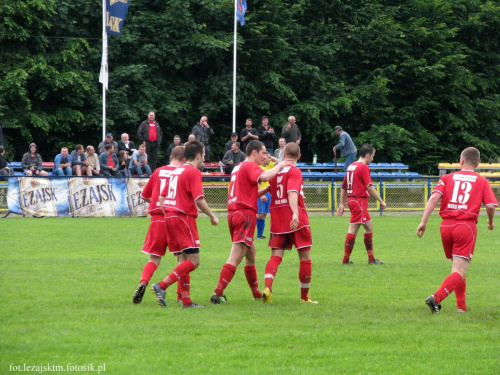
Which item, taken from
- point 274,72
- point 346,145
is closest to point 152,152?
point 346,145

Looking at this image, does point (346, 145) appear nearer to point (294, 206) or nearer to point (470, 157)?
point (294, 206)

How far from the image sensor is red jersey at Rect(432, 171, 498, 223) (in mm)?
9023

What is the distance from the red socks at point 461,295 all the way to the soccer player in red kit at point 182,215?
2840mm

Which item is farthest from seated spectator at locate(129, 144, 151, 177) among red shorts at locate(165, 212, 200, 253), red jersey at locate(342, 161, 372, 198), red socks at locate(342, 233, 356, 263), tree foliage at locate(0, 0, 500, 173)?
red shorts at locate(165, 212, 200, 253)

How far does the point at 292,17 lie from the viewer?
41094 millimetres

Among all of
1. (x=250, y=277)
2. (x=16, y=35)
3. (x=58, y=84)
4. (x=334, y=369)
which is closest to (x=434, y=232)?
(x=250, y=277)

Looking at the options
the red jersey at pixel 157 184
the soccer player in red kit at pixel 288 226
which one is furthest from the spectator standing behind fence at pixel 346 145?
the red jersey at pixel 157 184

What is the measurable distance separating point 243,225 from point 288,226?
574 mm

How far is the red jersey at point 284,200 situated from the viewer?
977 cm

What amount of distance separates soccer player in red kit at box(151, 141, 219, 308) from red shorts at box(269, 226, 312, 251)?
3.39 feet

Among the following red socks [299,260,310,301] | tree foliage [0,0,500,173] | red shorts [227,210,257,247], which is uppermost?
tree foliage [0,0,500,173]

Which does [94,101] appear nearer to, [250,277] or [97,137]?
[97,137]

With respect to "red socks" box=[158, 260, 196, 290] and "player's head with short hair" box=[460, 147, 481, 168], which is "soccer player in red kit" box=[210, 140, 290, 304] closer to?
"red socks" box=[158, 260, 196, 290]

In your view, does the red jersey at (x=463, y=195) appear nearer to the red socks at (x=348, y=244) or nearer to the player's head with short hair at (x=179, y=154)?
the player's head with short hair at (x=179, y=154)
